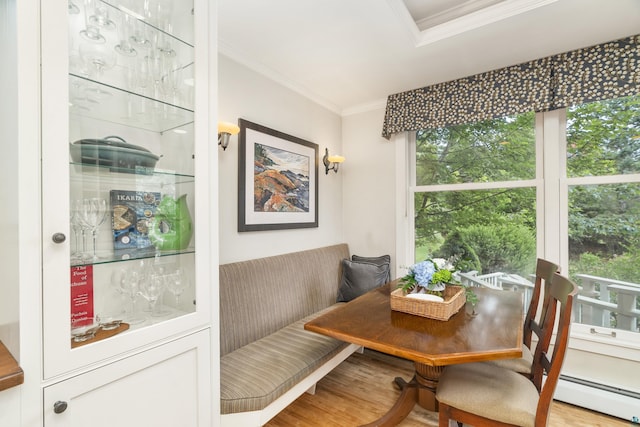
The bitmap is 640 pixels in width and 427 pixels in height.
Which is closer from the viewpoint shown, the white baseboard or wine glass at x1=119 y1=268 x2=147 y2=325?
wine glass at x1=119 y1=268 x2=147 y2=325

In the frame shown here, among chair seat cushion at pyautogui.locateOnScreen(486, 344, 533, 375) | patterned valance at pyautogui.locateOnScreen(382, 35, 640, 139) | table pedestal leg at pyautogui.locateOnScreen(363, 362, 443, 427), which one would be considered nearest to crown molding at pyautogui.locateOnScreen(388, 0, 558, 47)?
patterned valance at pyautogui.locateOnScreen(382, 35, 640, 139)

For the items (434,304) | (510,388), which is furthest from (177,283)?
(510,388)

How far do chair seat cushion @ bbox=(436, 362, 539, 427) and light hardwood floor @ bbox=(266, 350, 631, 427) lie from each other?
562 mm

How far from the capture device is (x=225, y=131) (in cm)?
203

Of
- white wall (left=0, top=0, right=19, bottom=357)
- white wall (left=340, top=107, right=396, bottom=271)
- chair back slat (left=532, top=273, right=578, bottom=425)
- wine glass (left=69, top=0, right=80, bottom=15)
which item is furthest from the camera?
white wall (left=340, top=107, right=396, bottom=271)

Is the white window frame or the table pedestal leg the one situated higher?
the white window frame

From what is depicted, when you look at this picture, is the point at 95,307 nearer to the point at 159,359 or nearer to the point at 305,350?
the point at 159,359

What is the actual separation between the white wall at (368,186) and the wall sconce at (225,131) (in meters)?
1.62

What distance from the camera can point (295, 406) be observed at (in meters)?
2.09

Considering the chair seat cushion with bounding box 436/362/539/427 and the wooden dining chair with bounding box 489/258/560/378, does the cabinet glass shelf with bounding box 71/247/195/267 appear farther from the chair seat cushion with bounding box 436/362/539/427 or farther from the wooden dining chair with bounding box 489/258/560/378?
the wooden dining chair with bounding box 489/258/560/378

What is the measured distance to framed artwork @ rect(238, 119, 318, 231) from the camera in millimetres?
2332

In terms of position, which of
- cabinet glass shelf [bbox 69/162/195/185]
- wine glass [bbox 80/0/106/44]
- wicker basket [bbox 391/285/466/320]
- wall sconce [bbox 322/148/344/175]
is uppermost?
wine glass [bbox 80/0/106/44]

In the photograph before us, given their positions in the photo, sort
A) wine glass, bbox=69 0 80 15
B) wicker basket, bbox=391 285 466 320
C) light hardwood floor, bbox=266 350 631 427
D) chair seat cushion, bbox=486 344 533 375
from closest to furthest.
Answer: wine glass, bbox=69 0 80 15 < wicker basket, bbox=391 285 466 320 < chair seat cushion, bbox=486 344 533 375 < light hardwood floor, bbox=266 350 631 427

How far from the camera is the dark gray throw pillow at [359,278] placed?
2.82 metres
